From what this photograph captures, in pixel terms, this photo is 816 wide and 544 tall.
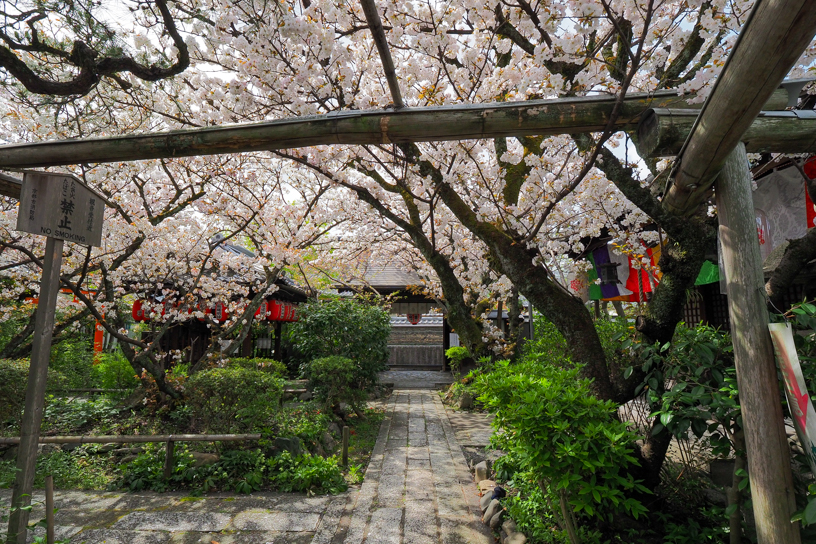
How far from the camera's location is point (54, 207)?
Answer: 11.0ft

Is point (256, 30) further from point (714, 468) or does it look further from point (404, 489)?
point (714, 468)

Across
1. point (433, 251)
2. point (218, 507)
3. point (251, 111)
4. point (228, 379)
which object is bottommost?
point (218, 507)

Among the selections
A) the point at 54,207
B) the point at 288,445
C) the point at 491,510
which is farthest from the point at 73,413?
the point at 491,510

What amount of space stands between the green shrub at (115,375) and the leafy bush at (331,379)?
175 inches

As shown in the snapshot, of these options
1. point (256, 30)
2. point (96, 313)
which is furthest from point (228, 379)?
point (256, 30)

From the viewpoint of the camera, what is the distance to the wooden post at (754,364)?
2186mm

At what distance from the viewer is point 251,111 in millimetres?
4891

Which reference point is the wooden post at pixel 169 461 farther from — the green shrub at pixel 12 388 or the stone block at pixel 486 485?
the stone block at pixel 486 485

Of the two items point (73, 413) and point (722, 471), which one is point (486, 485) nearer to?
point (722, 471)

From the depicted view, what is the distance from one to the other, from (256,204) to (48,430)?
189 inches

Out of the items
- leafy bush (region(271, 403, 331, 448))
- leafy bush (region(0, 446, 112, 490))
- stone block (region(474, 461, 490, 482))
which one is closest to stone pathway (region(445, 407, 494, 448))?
stone block (region(474, 461, 490, 482))

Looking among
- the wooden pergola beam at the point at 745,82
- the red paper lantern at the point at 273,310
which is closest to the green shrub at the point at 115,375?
A: the red paper lantern at the point at 273,310

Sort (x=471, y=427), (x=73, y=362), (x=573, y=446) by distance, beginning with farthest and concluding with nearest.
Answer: (x=73, y=362) < (x=471, y=427) < (x=573, y=446)

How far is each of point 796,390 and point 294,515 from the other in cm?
393
